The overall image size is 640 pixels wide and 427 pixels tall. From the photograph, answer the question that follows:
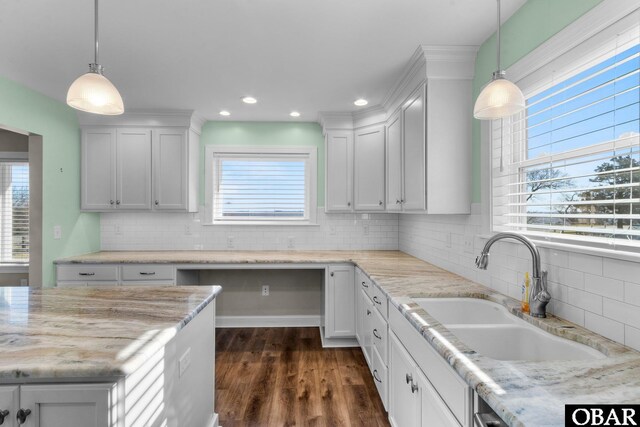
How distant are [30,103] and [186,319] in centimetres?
297

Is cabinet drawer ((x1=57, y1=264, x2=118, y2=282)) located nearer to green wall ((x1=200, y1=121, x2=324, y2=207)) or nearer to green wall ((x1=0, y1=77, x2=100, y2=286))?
green wall ((x1=0, y1=77, x2=100, y2=286))

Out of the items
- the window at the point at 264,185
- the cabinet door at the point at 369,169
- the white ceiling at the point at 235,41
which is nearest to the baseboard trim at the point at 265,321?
the window at the point at 264,185

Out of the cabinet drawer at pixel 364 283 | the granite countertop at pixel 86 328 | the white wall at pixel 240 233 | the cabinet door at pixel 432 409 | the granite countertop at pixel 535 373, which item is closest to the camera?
the granite countertop at pixel 535 373

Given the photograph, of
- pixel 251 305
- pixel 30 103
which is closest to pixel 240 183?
pixel 251 305

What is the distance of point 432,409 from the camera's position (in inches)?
52.8

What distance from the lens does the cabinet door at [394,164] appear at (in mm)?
2982

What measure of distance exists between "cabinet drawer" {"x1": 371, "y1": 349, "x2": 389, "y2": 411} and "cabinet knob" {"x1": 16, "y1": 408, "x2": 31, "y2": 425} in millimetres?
1748

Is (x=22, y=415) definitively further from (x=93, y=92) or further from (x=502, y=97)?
(x=502, y=97)

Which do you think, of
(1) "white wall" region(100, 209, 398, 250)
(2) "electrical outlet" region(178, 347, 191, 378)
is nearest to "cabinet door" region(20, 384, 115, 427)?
(2) "electrical outlet" region(178, 347, 191, 378)

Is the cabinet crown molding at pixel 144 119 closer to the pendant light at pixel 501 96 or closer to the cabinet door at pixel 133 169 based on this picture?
the cabinet door at pixel 133 169

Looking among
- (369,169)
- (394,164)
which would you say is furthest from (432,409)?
(369,169)

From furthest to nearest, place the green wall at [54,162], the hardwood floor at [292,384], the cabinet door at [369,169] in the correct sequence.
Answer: the cabinet door at [369,169] → the green wall at [54,162] → the hardwood floor at [292,384]

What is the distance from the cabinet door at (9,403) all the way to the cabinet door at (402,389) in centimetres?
147

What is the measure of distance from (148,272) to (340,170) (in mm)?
2257
